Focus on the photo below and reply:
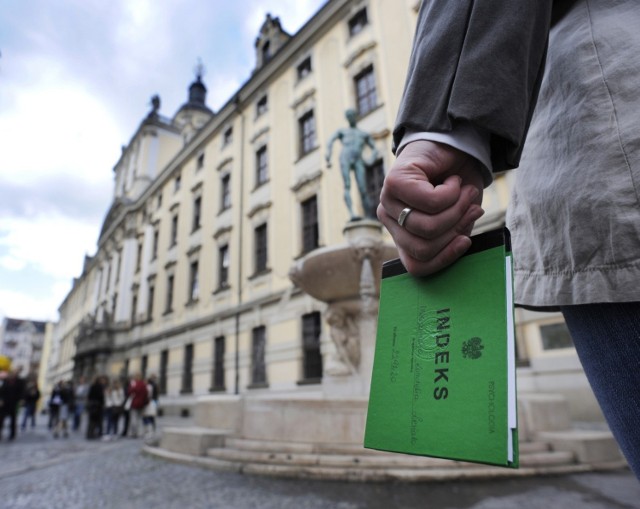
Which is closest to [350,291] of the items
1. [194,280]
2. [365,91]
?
[365,91]

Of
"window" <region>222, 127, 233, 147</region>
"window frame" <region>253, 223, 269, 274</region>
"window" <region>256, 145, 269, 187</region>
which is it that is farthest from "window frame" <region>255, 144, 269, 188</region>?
"window" <region>222, 127, 233, 147</region>

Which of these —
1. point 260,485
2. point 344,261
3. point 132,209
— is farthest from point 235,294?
point 132,209

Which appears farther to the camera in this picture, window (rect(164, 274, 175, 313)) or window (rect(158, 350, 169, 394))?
window (rect(164, 274, 175, 313))

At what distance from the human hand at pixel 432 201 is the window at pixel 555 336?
27.4 ft

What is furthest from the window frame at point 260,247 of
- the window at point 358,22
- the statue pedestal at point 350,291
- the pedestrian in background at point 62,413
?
the statue pedestal at point 350,291

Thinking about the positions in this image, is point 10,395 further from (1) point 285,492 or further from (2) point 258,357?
(1) point 285,492

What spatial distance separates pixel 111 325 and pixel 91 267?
14.4m

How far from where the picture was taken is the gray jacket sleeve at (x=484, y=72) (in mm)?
735

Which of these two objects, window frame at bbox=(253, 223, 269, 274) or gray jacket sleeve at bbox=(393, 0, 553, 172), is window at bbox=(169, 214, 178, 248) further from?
gray jacket sleeve at bbox=(393, 0, 553, 172)

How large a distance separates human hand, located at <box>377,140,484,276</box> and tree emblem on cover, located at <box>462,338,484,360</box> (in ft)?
0.49

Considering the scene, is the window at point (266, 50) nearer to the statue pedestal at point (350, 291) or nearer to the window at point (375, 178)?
the window at point (375, 178)

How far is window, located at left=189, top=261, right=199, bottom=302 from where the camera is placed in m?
19.2

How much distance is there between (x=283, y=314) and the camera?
13.6 meters

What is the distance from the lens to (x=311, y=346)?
41.6 feet
